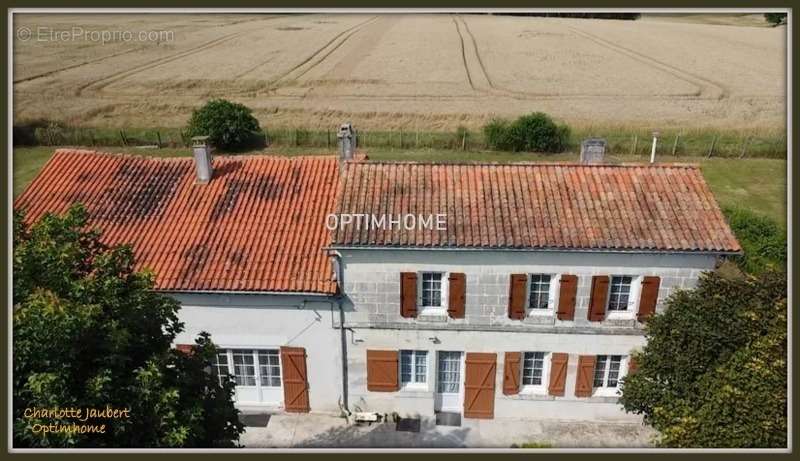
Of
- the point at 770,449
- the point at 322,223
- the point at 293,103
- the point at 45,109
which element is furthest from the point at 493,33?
the point at 770,449

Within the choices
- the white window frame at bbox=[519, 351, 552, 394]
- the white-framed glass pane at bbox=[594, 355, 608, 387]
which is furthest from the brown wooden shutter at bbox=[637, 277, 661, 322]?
the white window frame at bbox=[519, 351, 552, 394]

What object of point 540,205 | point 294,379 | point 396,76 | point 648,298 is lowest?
point 294,379

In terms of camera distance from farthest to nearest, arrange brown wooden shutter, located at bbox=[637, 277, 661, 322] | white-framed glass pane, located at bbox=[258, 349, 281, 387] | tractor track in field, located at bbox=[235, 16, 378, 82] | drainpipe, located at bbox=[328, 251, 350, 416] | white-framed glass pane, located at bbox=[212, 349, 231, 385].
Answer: tractor track in field, located at bbox=[235, 16, 378, 82]
white-framed glass pane, located at bbox=[258, 349, 281, 387]
white-framed glass pane, located at bbox=[212, 349, 231, 385]
drainpipe, located at bbox=[328, 251, 350, 416]
brown wooden shutter, located at bbox=[637, 277, 661, 322]

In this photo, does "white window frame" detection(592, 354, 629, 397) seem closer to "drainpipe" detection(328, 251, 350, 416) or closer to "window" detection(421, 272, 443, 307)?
"window" detection(421, 272, 443, 307)

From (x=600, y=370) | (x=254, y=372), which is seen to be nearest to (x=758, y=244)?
(x=600, y=370)

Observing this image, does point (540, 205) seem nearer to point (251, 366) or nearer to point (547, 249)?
point (547, 249)

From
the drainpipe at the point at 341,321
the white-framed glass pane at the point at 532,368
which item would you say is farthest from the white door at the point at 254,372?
the white-framed glass pane at the point at 532,368

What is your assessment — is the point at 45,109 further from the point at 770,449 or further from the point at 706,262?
the point at 770,449
